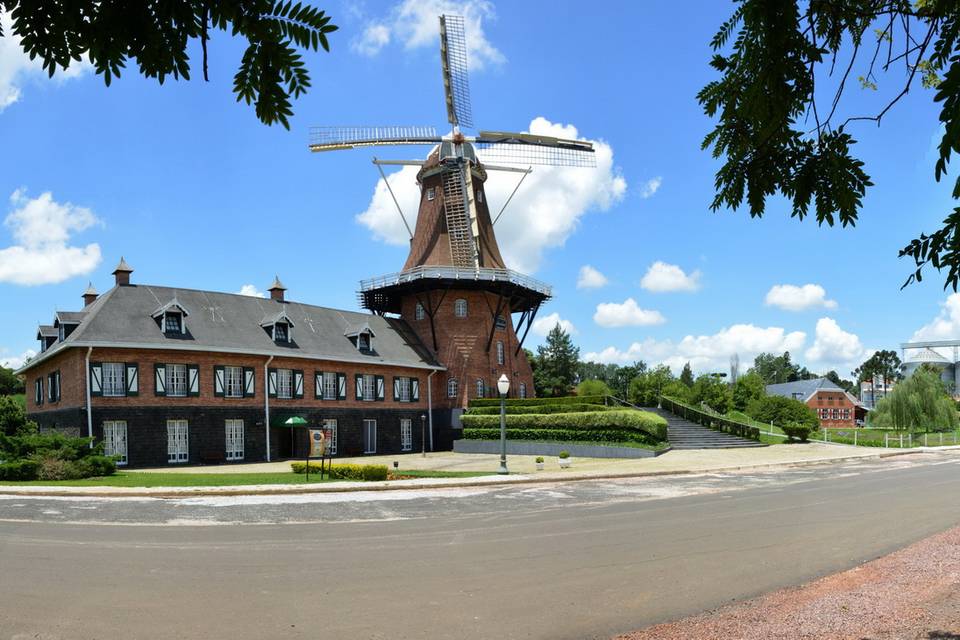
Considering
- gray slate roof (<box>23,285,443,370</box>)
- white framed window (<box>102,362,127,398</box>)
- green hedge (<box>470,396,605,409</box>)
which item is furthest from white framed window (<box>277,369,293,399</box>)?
green hedge (<box>470,396,605,409</box>)

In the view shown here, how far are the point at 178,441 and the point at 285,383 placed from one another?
6350 mm

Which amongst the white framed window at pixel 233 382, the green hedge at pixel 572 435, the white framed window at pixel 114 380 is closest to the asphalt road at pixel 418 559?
the white framed window at pixel 114 380

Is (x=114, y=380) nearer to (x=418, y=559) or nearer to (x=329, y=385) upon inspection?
(x=329, y=385)

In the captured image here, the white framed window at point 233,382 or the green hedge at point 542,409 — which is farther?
the green hedge at point 542,409

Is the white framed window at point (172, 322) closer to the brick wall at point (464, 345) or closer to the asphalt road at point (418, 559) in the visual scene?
the asphalt road at point (418, 559)

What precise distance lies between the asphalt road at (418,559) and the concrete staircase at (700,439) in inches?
831

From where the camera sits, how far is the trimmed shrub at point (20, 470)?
22.3m

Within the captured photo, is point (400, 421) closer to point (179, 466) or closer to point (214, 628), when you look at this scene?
point (179, 466)

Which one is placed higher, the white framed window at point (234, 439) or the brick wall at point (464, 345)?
the brick wall at point (464, 345)

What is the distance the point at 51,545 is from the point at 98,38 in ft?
36.7

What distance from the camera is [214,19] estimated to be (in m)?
2.78

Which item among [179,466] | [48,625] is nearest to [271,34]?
[48,625]

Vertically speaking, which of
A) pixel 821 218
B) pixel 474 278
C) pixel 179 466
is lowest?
pixel 179 466

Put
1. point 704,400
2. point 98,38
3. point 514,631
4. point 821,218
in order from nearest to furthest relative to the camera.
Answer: point 98,38 → point 821,218 → point 514,631 → point 704,400
